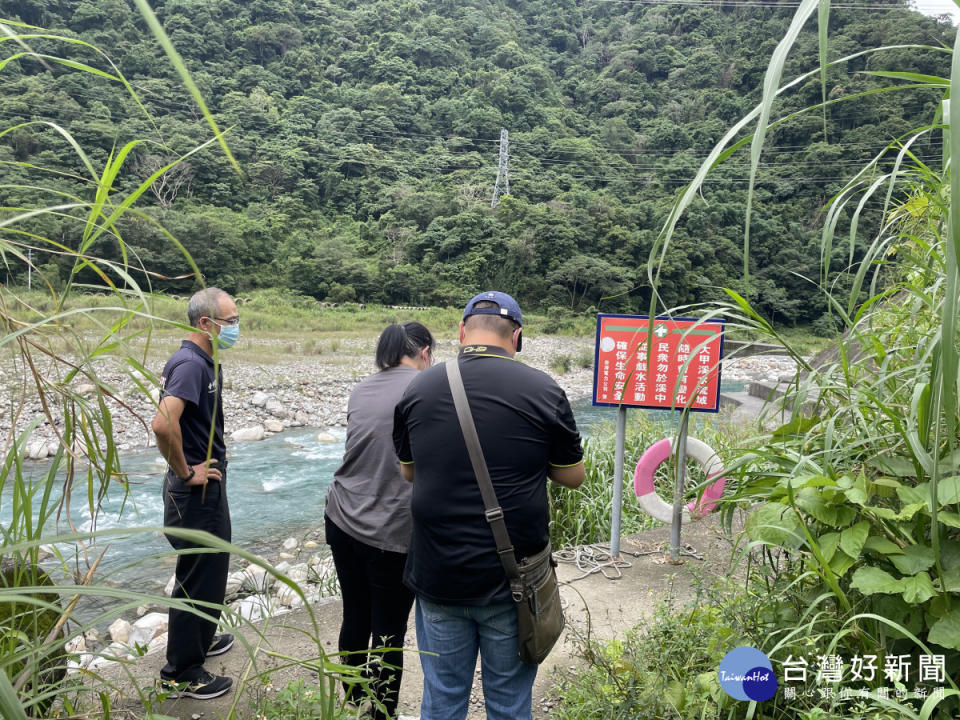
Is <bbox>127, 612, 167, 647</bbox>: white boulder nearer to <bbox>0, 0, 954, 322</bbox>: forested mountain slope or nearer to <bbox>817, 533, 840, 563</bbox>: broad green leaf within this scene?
<bbox>817, 533, 840, 563</bbox>: broad green leaf

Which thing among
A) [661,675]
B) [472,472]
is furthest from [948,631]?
[472,472]

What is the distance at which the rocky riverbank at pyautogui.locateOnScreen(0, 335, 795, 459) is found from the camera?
30.1ft

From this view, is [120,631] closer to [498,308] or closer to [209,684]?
[209,684]

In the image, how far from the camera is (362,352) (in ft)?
58.1

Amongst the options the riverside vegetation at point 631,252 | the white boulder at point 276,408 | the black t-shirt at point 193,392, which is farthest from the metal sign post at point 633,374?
the white boulder at point 276,408

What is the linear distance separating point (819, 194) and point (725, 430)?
41.6m

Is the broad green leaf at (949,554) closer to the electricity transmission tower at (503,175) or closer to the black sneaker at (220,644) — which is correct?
the black sneaker at (220,644)

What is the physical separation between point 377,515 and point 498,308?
2.48 ft

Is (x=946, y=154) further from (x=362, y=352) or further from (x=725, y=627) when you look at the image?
(x=362, y=352)

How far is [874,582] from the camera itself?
983 mm

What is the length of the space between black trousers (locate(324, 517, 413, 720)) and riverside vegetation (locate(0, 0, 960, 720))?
272 mm

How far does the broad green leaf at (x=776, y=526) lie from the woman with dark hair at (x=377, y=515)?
1036 mm

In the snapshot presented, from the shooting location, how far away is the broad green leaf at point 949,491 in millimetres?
916

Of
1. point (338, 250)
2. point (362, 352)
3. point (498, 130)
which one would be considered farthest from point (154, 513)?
point (498, 130)
